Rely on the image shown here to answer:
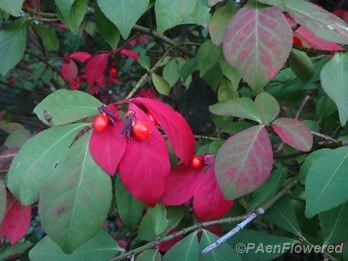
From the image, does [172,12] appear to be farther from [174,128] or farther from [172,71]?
[172,71]

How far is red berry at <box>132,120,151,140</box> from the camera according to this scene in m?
0.62

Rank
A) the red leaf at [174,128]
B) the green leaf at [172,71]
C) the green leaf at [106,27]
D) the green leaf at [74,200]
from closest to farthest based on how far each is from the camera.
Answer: the green leaf at [74,200]
the red leaf at [174,128]
the green leaf at [106,27]
the green leaf at [172,71]

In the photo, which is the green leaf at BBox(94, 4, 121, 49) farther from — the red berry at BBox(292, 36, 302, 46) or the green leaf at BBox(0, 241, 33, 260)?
the green leaf at BBox(0, 241, 33, 260)

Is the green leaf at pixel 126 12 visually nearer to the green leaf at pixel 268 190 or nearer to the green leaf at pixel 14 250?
the green leaf at pixel 268 190

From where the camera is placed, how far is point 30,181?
0.63 m

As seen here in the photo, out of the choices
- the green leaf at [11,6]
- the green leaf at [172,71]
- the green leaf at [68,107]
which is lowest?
the green leaf at [172,71]

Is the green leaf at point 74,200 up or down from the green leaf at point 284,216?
up

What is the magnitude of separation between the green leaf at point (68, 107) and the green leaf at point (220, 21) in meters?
0.24

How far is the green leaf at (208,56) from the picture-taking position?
96cm

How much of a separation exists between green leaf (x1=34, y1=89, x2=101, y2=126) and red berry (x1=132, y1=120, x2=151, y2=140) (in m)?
0.09

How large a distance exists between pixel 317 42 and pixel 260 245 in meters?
0.42

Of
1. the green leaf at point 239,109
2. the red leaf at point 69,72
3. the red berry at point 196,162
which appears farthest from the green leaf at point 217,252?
the red leaf at point 69,72

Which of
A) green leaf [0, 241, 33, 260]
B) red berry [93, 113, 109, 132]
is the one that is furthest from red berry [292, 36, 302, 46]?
green leaf [0, 241, 33, 260]

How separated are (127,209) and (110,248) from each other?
0.08 m
